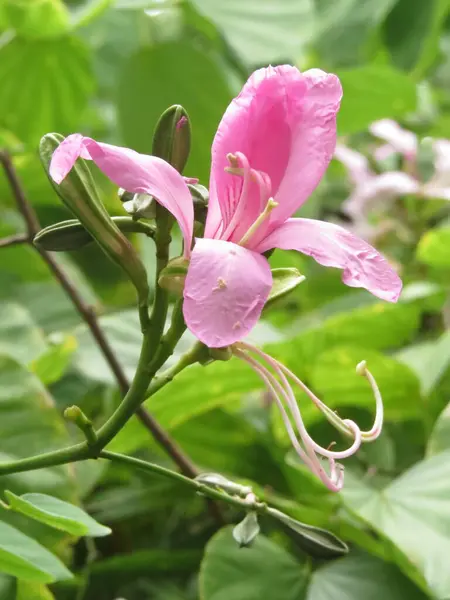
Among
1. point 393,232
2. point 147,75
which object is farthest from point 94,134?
point 393,232

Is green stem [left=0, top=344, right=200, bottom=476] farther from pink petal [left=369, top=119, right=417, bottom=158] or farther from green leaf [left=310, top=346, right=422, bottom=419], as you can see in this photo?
pink petal [left=369, top=119, right=417, bottom=158]

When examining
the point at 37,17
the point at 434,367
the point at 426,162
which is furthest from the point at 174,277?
the point at 426,162

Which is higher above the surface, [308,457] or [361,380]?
[308,457]

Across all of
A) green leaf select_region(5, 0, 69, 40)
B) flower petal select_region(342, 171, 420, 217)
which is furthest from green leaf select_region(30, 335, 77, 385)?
flower petal select_region(342, 171, 420, 217)

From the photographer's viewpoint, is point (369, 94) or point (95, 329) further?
point (369, 94)

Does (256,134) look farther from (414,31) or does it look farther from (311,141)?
(414,31)

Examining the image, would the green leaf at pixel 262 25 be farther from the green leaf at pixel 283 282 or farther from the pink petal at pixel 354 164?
the green leaf at pixel 283 282
